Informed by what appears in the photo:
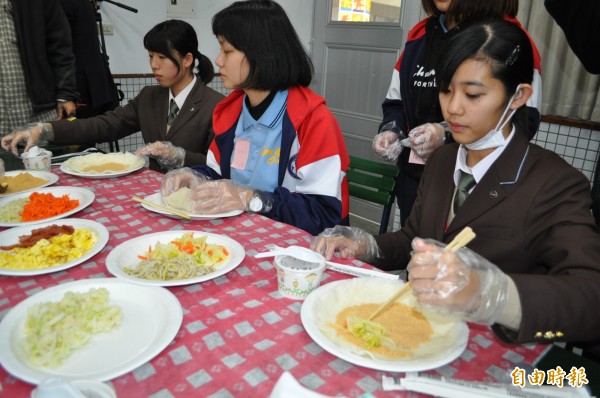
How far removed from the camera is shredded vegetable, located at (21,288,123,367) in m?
0.95

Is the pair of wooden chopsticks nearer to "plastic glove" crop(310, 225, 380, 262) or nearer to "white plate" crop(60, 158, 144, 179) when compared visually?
"plastic glove" crop(310, 225, 380, 262)

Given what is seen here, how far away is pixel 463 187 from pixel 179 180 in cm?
125

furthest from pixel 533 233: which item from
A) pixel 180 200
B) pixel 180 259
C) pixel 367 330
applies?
pixel 180 200

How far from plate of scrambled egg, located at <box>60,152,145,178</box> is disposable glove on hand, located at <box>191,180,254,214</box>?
0.66 m

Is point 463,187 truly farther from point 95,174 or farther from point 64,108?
point 64,108

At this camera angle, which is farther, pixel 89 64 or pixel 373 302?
pixel 89 64

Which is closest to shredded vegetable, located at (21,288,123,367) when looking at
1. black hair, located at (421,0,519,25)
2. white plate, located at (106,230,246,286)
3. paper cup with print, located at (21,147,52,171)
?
white plate, located at (106,230,246,286)

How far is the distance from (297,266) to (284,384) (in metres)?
0.51

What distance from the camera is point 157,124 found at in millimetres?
2986

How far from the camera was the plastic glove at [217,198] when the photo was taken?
181cm

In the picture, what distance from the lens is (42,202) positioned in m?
1.79

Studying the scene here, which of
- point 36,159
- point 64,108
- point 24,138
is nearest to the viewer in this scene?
point 36,159

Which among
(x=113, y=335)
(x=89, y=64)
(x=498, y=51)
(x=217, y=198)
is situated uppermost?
(x=498, y=51)

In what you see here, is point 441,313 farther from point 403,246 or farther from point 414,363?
point 403,246
